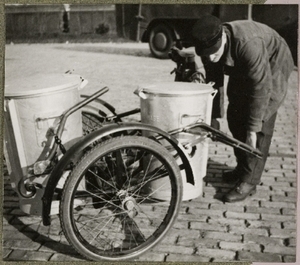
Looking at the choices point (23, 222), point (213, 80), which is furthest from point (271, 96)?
point (23, 222)

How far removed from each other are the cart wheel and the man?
2.53ft

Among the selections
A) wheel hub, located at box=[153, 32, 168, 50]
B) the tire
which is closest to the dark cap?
the tire

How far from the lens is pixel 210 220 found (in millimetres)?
2777

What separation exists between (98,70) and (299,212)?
10.2 ft

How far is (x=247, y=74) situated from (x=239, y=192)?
1004mm

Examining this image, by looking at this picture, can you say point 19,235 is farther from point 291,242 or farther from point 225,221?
point 291,242

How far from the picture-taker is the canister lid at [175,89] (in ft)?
8.28

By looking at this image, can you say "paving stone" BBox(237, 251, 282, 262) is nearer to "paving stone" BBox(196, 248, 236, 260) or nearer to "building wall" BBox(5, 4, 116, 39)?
"paving stone" BBox(196, 248, 236, 260)

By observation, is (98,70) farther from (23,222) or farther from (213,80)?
(23,222)

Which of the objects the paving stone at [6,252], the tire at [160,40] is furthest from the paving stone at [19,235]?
the tire at [160,40]

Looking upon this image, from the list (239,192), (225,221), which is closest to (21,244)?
(225,221)

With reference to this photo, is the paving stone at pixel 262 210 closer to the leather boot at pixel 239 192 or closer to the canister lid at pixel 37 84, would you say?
the leather boot at pixel 239 192

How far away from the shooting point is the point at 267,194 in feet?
10.3

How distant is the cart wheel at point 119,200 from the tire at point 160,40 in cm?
427
